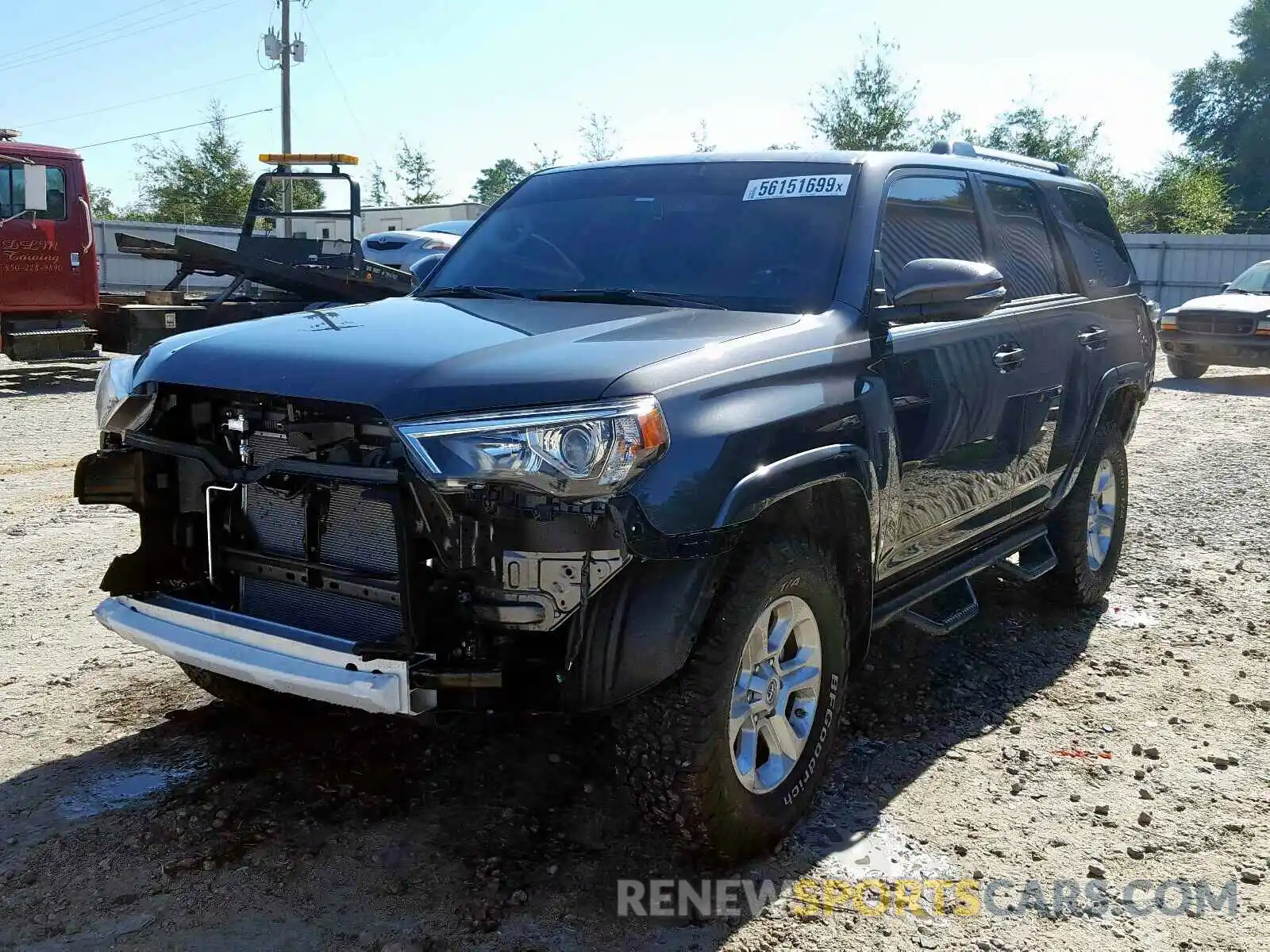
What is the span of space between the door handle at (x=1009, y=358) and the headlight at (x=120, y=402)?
2.83m

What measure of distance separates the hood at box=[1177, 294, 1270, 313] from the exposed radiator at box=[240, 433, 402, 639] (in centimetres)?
1546

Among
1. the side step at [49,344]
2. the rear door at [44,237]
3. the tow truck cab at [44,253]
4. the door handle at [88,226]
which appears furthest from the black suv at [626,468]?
the door handle at [88,226]

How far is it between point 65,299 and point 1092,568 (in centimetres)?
1188

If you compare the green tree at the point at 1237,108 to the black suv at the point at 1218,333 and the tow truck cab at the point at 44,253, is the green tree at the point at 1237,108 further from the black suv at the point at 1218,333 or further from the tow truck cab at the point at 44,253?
the tow truck cab at the point at 44,253

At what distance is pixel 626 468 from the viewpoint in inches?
105

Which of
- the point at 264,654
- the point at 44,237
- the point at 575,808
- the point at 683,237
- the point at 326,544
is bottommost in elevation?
the point at 575,808

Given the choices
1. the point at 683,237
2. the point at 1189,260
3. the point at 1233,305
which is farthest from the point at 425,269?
the point at 1189,260

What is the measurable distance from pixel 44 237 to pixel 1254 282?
52.0 feet

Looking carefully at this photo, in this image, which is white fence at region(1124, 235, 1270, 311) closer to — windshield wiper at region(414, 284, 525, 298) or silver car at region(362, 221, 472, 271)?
silver car at region(362, 221, 472, 271)

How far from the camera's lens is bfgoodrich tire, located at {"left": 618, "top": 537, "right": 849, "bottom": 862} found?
2852mm

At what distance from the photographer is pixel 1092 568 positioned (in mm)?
5449

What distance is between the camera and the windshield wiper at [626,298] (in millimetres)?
3648

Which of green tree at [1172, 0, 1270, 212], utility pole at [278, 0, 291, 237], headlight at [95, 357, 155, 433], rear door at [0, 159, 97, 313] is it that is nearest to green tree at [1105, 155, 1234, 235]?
green tree at [1172, 0, 1270, 212]

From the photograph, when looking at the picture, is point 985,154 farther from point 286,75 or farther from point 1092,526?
point 286,75
